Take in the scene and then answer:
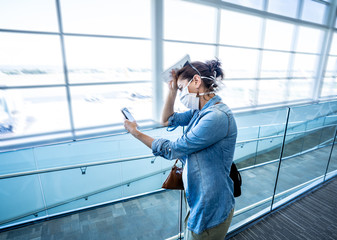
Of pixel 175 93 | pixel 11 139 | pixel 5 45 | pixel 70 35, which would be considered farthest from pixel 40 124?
pixel 175 93

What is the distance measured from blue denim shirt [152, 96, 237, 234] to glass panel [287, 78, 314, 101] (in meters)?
9.76

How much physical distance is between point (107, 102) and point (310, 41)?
9.72m

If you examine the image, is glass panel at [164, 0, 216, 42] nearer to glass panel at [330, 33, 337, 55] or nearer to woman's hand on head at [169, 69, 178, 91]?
woman's hand on head at [169, 69, 178, 91]

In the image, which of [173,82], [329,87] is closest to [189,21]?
[173,82]

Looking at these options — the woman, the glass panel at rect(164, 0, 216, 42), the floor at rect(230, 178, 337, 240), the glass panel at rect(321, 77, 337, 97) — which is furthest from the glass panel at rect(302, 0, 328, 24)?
the woman

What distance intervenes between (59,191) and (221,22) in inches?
253

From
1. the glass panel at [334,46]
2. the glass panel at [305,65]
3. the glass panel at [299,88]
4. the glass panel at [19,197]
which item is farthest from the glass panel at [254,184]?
the glass panel at [334,46]

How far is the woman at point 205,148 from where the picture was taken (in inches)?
34.1

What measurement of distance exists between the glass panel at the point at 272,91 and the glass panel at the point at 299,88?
42 centimetres

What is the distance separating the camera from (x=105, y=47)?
4930 mm

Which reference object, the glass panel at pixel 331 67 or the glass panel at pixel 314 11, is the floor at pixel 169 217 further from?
the glass panel at pixel 331 67

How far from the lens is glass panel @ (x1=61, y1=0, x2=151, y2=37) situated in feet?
14.2

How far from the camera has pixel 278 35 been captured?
779 cm

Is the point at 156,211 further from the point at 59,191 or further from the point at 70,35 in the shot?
the point at 70,35
